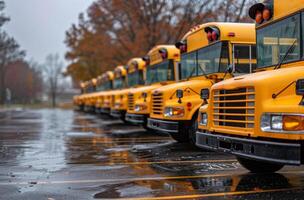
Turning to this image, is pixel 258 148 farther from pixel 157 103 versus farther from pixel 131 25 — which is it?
pixel 131 25

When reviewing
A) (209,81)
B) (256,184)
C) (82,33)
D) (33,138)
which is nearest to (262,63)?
(256,184)

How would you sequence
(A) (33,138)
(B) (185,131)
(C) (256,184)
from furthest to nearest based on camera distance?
(A) (33,138), (B) (185,131), (C) (256,184)

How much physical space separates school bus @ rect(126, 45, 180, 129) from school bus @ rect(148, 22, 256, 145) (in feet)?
7.56

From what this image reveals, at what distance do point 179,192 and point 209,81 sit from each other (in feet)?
15.6

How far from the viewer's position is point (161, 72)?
15758 millimetres

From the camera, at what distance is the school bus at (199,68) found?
1051 centimetres

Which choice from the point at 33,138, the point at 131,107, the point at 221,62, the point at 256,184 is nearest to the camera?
the point at 256,184

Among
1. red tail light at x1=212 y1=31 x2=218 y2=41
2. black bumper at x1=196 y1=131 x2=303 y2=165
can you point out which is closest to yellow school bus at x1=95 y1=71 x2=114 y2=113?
red tail light at x1=212 y1=31 x2=218 y2=41

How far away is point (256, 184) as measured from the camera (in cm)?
733

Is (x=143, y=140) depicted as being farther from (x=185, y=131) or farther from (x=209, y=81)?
(x=209, y=81)

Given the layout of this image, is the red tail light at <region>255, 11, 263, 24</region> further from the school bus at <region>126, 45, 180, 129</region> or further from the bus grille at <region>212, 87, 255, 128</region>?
the school bus at <region>126, 45, 180, 129</region>

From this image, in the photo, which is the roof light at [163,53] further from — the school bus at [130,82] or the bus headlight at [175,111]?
the bus headlight at [175,111]

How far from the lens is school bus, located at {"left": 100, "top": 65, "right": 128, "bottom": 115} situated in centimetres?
2372

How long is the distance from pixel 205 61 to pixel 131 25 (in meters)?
28.4
